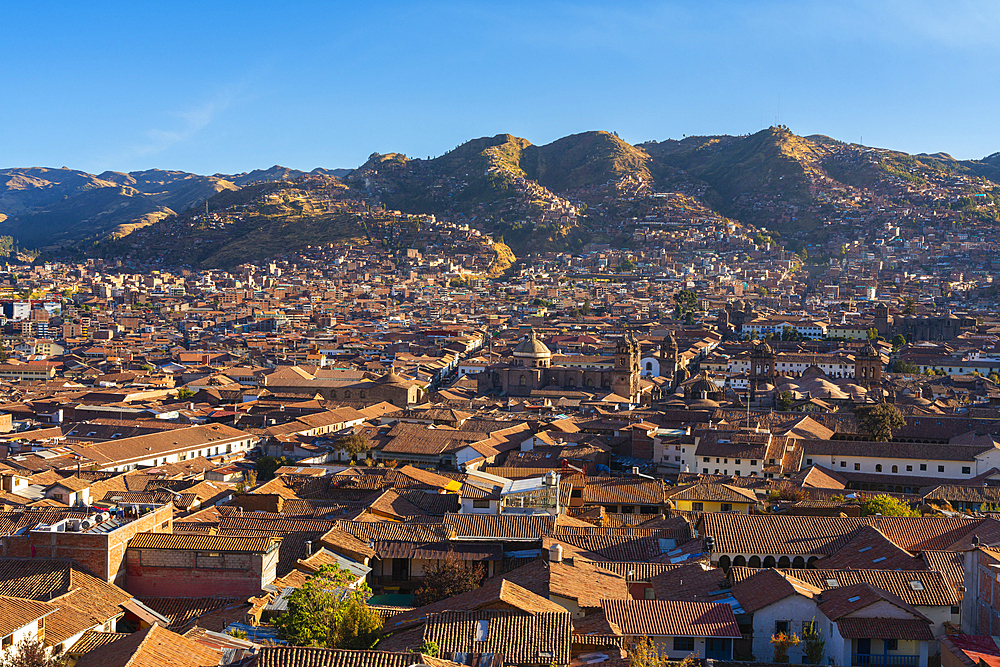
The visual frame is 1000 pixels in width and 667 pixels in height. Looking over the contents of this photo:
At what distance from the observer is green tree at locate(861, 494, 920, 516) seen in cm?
2171

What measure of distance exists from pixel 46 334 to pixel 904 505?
264 feet

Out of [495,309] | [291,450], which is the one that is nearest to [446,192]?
[495,309]

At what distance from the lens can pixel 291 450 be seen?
3441cm

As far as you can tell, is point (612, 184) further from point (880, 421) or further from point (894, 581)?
point (894, 581)

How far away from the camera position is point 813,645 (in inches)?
525

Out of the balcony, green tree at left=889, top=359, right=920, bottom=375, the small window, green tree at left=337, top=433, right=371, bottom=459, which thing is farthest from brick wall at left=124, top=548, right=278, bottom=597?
green tree at left=889, top=359, right=920, bottom=375

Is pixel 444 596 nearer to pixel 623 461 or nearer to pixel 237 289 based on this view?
pixel 623 461

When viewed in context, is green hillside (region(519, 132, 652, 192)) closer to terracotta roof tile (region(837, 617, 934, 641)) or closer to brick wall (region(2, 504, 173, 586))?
brick wall (region(2, 504, 173, 586))

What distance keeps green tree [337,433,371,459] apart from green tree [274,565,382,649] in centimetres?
1824

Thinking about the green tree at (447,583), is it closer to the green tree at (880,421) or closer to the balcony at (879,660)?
the balcony at (879,660)

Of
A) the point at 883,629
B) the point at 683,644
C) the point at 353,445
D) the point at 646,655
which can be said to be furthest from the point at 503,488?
the point at 646,655

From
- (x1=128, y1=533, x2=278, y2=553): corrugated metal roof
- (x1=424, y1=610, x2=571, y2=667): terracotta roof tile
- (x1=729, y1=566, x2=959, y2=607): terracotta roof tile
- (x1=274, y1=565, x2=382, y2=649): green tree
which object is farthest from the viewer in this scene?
(x1=128, y1=533, x2=278, y2=553): corrugated metal roof

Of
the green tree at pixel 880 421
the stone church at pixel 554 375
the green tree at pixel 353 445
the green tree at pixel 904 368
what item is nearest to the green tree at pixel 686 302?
the green tree at pixel 904 368

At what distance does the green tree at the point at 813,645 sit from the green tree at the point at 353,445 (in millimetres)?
19889
